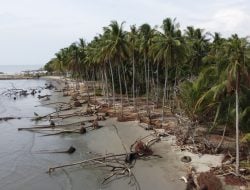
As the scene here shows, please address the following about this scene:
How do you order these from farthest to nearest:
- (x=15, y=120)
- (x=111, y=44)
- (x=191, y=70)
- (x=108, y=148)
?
(x=15, y=120) < (x=191, y=70) < (x=111, y=44) < (x=108, y=148)

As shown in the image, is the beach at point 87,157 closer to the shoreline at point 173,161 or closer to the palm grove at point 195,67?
the shoreline at point 173,161

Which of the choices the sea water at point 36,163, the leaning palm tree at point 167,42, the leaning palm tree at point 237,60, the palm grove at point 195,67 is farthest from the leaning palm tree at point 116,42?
the leaning palm tree at point 237,60

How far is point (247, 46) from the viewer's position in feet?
103

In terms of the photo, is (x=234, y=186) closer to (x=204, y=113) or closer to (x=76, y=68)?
(x=204, y=113)

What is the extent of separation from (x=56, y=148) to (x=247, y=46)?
90.1 ft

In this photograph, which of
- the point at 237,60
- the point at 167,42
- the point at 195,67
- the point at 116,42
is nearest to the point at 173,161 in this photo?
the point at 237,60

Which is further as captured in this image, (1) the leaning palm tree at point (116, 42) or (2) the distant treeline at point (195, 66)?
(1) the leaning palm tree at point (116, 42)

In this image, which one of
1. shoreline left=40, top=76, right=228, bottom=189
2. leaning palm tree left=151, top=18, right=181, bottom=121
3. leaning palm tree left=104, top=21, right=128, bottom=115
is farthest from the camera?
leaning palm tree left=104, top=21, right=128, bottom=115

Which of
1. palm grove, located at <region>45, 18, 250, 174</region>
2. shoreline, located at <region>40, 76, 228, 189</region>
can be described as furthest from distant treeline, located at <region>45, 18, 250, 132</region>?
shoreline, located at <region>40, 76, 228, 189</region>

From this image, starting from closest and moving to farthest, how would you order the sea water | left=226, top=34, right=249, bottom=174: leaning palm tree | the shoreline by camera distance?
left=226, top=34, right=249, bottom=174: leaning palm tree < the shoreline < the sea water

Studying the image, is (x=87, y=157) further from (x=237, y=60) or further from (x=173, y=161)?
(x=237, y=60)

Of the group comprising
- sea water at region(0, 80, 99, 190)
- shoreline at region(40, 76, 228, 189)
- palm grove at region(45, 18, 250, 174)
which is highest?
palm grove at region(45, 18, 250, 174)

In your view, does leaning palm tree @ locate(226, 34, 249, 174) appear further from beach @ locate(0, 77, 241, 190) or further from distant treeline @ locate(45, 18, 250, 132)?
beach @ locate(0, 77, 241, 190)

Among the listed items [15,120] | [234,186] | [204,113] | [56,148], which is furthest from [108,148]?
[15,120]
